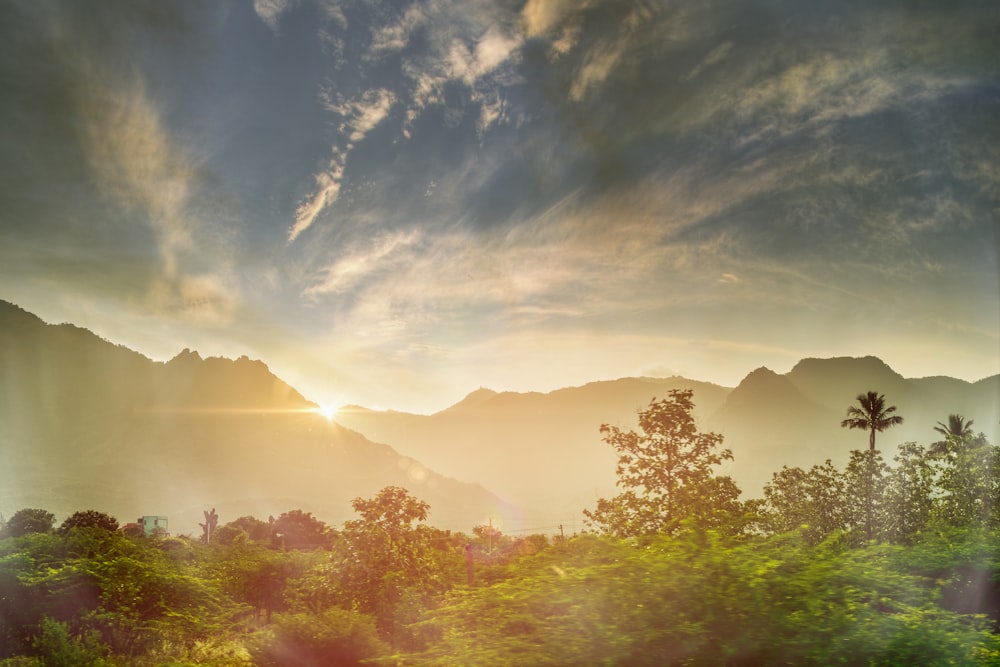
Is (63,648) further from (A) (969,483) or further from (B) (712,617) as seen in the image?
(A) (969,483)

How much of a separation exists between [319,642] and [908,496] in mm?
44154

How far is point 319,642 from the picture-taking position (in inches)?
628

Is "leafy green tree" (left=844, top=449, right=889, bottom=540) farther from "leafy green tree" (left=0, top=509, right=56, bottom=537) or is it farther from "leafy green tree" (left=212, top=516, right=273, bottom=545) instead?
"leafy green tree" (left=0, top=509, right=56, bottom=537)

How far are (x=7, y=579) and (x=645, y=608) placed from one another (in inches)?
708

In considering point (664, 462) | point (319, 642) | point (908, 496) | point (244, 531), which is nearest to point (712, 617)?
point (319, 642)

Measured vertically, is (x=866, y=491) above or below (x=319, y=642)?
above

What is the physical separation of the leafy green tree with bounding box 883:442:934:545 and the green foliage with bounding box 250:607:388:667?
126 ft

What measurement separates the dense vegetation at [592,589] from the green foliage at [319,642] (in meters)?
0.05

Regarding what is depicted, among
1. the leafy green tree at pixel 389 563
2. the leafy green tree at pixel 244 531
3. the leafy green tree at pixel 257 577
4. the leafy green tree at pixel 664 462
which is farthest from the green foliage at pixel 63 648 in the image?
the leafy green tree at pixel 244 531

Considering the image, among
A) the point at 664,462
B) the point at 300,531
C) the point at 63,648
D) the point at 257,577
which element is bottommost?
the point at 300,531

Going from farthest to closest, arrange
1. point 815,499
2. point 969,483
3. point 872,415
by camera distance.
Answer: point 872,415, point 815,499, point 969,483

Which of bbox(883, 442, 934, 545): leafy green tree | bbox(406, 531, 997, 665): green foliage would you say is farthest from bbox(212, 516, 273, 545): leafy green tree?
bbox(406, 531, 997, 665): green foliage

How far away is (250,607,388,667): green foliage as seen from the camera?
15.8 meters

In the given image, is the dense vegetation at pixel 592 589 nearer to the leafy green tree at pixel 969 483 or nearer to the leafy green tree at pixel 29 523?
the leafy green tree at pixel 969 483
